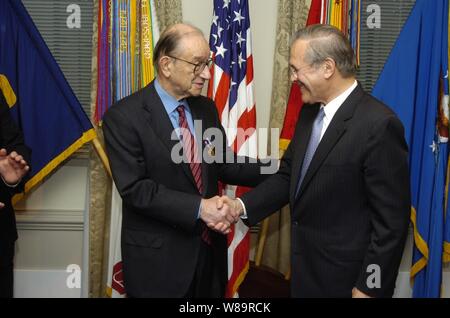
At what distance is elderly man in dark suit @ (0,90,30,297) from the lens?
2.85 metres

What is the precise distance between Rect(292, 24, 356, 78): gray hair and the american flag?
4.50 feet

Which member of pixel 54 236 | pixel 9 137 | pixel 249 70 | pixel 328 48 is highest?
pixel 328 48

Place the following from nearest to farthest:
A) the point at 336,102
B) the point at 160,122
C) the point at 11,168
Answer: the point at 336,102
the point at 160,122
the point at 11,168

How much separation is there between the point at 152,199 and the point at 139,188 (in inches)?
2.9

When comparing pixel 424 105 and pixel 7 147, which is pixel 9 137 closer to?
pixel 7 147

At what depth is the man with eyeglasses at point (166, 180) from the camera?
96.7 inches

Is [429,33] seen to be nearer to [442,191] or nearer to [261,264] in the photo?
[442,191]

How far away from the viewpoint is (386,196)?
217 centimetres

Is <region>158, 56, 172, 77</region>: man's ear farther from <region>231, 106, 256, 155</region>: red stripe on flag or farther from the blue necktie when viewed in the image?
<region>231, 106, 256, 155</region>: red stripe on flag

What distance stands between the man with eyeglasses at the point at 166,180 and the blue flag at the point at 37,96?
1269 millimetres

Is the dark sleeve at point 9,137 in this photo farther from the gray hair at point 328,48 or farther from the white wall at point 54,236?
the gray hair at point 328,48

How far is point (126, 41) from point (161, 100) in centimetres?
129

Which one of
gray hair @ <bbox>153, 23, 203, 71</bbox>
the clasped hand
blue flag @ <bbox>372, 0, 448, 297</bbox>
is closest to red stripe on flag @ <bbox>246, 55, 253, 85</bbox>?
blue flag @ <bbox>372, 0, 448, 297</bbox>

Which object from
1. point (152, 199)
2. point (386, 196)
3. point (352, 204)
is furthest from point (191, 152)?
point (386, 196)
